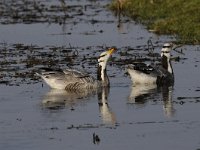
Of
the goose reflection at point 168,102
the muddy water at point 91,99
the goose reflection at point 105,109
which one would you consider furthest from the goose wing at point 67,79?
the goose reflection at point 168,102

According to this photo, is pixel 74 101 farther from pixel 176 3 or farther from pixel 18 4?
pixel 18 4

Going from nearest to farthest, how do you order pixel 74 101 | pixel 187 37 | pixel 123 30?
pixel 74 101 → pixel 187 37 → pixel 123 30

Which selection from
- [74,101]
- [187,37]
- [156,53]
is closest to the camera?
[74,101]

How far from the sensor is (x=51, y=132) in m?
15.7

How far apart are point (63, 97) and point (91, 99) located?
2.44 ft

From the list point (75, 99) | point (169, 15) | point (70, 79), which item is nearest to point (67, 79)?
point (70, 79)

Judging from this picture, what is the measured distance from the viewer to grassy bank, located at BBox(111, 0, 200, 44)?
29336 mm

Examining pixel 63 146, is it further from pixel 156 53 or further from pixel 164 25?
pixel 164 25

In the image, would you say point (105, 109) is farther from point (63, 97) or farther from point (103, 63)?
point (103, 63)

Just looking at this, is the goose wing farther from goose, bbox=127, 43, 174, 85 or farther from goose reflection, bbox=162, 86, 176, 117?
goose reflection, bbox=162, 86, 176, 117

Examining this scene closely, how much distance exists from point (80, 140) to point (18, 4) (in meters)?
31.0

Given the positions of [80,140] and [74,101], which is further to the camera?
[74,101]

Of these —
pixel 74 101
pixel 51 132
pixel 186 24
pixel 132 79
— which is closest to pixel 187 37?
pixel 186 24

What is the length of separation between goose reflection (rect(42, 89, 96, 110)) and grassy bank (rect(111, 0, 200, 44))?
23.0 feet
